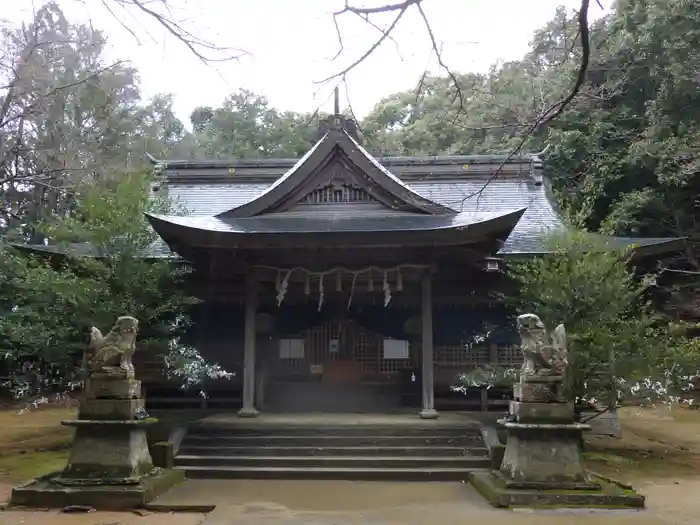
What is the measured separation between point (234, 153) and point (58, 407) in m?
25.1

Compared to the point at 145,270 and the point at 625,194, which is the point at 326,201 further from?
the point at 625,194

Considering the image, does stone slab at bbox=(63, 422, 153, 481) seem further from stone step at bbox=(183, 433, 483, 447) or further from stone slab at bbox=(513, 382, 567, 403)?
stone slab at bbox=(513, 382, 567, 403)

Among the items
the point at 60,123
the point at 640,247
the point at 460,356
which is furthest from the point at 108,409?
the point at 60,123

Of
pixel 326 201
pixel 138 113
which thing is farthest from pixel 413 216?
pixel 138 113

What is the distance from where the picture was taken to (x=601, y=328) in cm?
1114

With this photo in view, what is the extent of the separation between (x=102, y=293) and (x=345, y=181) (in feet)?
17.9

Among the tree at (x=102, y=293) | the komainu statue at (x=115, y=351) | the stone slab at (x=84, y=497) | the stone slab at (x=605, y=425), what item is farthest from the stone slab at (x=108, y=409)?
the stone slab at (x=605, y=425)

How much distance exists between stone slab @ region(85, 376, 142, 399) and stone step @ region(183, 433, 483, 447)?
2.56 metres

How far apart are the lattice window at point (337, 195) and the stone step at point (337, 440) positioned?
5.23 meters

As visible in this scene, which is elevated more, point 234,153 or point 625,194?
point 234,153

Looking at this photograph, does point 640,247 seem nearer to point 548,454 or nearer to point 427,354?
point 427,354

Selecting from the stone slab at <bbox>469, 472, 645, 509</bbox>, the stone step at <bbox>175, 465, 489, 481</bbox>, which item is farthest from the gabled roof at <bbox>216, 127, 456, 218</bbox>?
the stone slab at <bbox>469, 472, 645, 509</bbox>

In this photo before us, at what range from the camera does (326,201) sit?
14.2 meters

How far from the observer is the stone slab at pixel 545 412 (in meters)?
8.49
